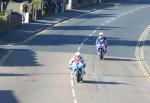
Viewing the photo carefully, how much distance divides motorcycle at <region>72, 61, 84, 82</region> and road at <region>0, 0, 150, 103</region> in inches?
15.4

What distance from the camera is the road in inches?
1151

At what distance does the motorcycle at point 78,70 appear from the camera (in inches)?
1308

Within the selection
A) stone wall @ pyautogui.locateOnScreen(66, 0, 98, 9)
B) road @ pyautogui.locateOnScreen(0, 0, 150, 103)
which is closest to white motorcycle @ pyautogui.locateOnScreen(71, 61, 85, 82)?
road @ pyautogui.locateOnScreen(0, 0, 150, 103)

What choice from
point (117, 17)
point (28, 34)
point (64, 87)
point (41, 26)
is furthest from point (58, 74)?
point (117, 17)

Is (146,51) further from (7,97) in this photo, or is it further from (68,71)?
(7,97)

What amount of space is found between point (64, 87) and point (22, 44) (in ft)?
65.4

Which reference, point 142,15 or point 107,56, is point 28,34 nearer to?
point 107,56

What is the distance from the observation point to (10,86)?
3114 cm

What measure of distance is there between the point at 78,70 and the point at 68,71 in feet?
13.4

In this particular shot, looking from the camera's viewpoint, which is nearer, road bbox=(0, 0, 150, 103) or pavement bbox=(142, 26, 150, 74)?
road bbox=(0, 0, 150, 103)

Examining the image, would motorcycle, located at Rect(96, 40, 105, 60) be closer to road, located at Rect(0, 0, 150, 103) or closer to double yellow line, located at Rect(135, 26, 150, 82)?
road, located at Rect(0, 0, 150, 103)

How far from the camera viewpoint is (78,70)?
33.4 meters

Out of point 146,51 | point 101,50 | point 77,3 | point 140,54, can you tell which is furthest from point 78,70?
point 77,3

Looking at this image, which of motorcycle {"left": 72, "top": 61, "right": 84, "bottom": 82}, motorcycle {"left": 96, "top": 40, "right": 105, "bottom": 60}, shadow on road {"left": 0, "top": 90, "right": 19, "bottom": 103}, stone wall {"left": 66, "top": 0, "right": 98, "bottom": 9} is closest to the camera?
shadow on road {"left": 0, "top": 90, "right": 19, "bottom": 103}
